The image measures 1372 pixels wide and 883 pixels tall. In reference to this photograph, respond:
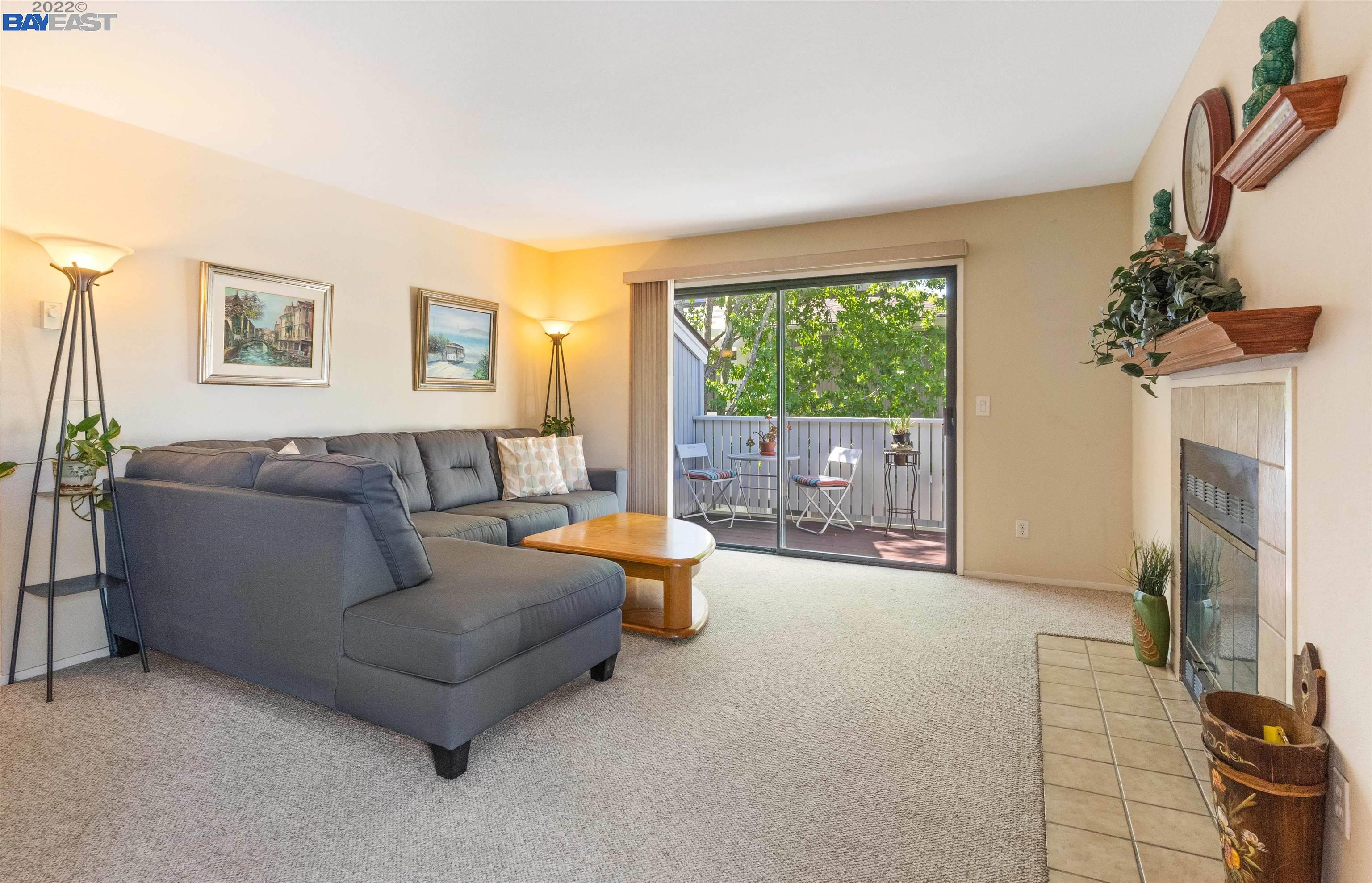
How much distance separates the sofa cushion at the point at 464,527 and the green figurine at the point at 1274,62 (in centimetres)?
326

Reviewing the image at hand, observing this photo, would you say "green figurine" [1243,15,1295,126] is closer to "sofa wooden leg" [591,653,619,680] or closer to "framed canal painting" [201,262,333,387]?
"sofa wooden leg" [591,653,619,680]

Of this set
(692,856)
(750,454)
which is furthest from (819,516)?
(692,856)

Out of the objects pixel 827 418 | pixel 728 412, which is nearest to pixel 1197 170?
pixel 827 418

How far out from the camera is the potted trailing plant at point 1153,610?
2.70m

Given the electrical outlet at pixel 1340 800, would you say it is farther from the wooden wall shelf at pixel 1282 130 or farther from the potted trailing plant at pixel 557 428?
the potted trailing plant at pixel 557 428

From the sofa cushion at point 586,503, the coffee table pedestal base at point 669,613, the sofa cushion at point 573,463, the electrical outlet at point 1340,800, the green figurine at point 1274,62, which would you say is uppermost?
the green figurine at point 1274,62

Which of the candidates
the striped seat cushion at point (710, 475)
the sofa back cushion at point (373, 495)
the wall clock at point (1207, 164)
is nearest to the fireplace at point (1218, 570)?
the wall clock at point (1207, 164)

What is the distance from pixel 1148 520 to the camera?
3434 millimetres

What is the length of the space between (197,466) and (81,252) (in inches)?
37.0

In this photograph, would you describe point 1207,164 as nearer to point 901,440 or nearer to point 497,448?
point 901,440

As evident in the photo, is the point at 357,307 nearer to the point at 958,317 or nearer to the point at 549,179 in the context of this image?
the point at 549,179

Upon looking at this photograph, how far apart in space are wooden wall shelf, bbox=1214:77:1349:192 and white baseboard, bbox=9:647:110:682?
171 inches

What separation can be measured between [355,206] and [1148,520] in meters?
4.73

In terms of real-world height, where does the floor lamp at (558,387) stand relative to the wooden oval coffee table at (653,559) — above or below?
above
